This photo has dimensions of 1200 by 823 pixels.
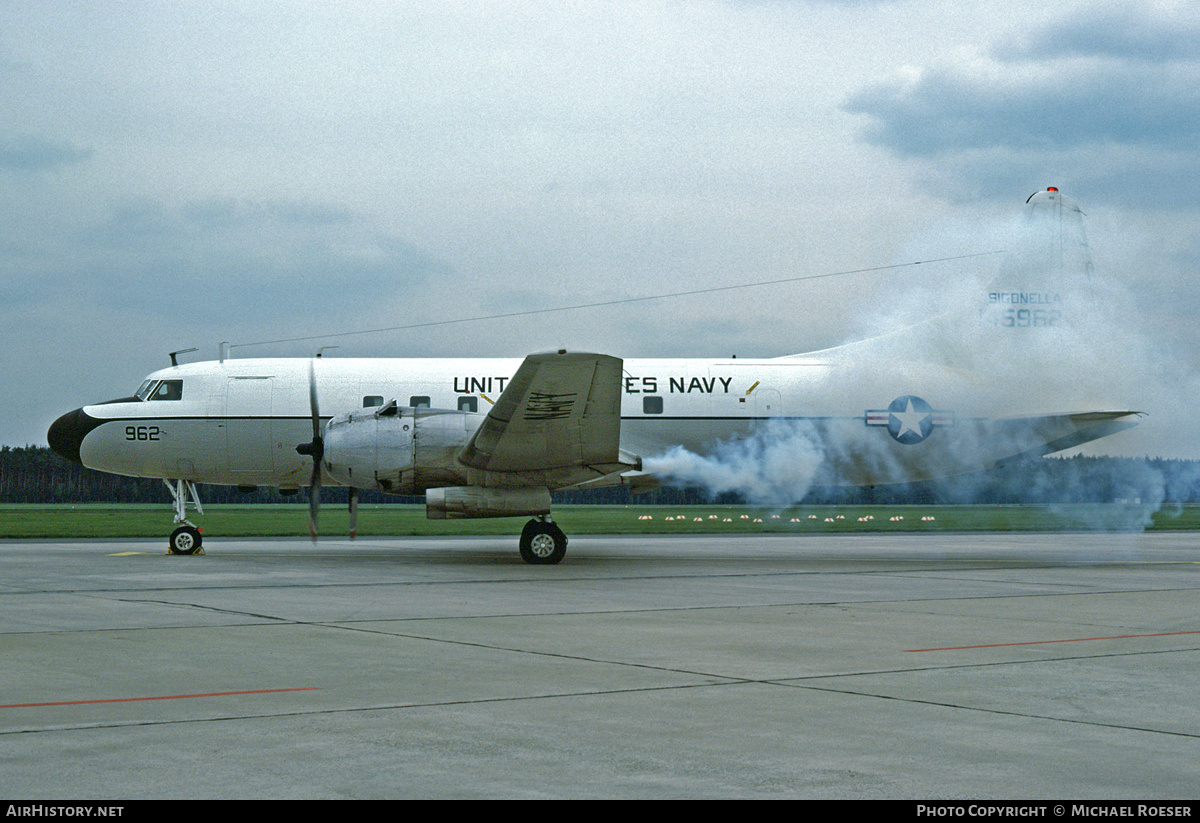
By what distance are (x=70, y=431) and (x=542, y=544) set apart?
454 inches

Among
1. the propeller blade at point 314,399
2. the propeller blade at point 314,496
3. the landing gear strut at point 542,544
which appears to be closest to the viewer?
the landing gear strut at point 542,544

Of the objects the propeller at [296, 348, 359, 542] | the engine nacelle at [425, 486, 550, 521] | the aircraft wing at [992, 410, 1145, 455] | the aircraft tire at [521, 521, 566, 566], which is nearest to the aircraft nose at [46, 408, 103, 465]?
the propeller at [296, 348, 359, 542]

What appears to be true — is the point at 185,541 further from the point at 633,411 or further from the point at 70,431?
the point at 633,411

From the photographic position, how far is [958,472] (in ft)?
83.8

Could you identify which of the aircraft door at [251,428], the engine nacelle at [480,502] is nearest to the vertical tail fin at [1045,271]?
the engine nacelle at [480,502]

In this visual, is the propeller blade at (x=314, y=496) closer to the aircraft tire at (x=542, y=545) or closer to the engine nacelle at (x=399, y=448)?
the engine nacelle at (x=399, y=448)

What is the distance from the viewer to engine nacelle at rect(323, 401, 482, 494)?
71.8 ft

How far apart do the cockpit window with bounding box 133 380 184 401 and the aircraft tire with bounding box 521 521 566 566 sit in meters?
9.08

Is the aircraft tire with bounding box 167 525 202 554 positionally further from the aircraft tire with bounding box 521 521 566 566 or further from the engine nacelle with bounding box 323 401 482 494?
the aircraft tire with bounding box 521 521 566 566

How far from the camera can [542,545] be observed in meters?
22.8

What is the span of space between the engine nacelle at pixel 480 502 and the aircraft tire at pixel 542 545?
2.81 ft

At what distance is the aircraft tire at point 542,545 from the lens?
896 inches

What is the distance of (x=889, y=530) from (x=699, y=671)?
35789 mm
